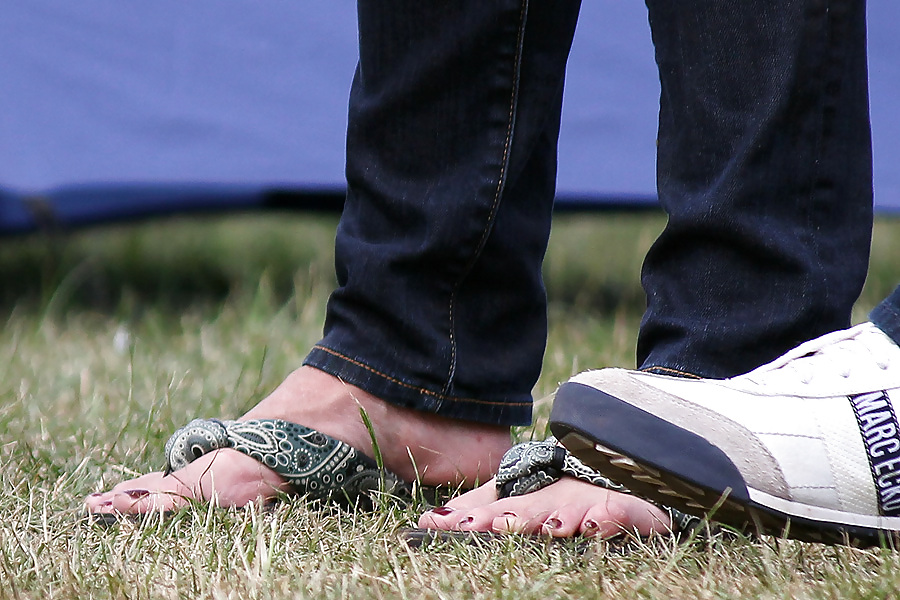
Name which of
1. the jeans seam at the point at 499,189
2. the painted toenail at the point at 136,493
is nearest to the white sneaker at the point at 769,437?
the jeans seam at the point at 499,189

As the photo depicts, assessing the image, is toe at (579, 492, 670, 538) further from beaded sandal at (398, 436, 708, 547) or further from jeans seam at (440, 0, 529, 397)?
jeans seam at (440, 0, 529, 397)

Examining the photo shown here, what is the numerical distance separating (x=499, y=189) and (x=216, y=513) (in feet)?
1.20

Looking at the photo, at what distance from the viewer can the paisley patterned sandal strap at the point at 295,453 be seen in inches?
36.1

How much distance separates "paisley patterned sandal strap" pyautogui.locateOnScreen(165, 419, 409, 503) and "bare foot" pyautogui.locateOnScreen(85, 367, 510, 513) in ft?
0.04

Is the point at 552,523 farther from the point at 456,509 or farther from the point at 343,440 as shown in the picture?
the point at 343,440

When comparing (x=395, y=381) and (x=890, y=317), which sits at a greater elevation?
(x=890, y=317)

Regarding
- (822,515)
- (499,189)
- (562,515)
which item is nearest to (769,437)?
(822,515)

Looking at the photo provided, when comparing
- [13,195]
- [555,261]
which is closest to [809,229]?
[13,195]

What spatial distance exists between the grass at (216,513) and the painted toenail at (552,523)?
0.03 m

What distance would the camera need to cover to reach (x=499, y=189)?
3.12ft

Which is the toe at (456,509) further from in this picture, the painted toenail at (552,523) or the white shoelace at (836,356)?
the white shoelace at (836,356)

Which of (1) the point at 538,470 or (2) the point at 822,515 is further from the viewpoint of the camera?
(1) the point at 538,470

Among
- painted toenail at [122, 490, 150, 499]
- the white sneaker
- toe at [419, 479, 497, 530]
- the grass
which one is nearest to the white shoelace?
the white sneaker

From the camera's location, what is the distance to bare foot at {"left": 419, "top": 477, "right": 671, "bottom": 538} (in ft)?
2.64
